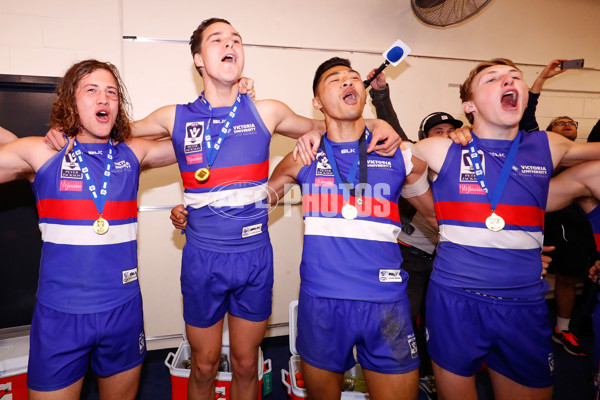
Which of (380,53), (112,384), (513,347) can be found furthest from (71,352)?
(380,53)

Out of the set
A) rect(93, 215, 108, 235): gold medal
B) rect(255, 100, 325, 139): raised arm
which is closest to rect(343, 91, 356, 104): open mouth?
rect(255, 100, 325, 139): raised arm

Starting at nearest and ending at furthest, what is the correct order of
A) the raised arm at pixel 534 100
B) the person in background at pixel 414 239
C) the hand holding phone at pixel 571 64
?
the hand holding phone at pixel 571 64, the raised arm at pixel 534 100, the person in background at pixel 414 239

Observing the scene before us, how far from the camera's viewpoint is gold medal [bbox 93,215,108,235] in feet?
5.77

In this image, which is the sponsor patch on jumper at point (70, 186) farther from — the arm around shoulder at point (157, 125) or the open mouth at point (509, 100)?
the open mouth at point (509, 100)

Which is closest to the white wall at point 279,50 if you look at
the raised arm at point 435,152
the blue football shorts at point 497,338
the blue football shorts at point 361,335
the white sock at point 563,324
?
the raised arm at point 435,152

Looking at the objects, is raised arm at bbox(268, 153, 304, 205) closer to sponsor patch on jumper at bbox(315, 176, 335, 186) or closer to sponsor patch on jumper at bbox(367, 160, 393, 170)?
sponsor patch on jumper at bbox(315, 176, 335, 186)

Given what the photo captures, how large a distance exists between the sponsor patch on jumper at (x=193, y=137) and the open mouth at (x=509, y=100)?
5.47ft

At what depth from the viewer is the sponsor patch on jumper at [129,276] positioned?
1824 mm

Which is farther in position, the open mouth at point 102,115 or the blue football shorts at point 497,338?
the open mouth at point 102,115

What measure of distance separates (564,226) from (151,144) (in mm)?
4193

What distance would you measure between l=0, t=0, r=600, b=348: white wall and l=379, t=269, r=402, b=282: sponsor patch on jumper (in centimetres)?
201

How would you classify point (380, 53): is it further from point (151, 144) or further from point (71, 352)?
point (71, 352)

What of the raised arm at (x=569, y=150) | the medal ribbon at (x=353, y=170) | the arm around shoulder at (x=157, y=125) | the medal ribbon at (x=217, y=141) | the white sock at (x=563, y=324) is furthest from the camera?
the white sock at (x=563, y=324)

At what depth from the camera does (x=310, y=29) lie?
3.47m
